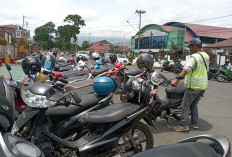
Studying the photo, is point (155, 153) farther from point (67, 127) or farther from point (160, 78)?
point (160, 78)

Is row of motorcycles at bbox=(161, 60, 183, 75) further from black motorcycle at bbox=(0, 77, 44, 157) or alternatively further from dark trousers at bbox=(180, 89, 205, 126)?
black motorcycle at bbox=(0, 77, 44, 157)

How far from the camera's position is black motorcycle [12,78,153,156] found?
2.32 meters

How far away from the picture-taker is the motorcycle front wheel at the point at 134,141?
9.09 feet

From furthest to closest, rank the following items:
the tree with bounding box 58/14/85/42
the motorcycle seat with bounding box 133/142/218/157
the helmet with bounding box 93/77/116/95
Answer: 1. the tree with bounding box 58/14/85/42
2. the helmet with bounding box 93/77/116/95
3. the motorcycle seat with bounding box 133/142/218/157

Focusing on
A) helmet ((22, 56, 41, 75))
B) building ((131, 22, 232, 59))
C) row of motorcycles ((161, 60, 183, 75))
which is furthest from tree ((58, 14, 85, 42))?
helmet ((22, 56, 41, 75))

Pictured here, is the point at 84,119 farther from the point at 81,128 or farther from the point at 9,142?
the point at 9,142

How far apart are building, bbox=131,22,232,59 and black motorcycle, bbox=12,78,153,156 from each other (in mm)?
33646

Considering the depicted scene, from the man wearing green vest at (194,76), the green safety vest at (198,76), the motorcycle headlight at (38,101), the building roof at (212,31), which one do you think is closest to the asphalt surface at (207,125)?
the man wearing green vest at (194,76)

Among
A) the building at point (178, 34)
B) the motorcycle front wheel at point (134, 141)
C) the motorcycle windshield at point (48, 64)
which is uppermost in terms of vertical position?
the building at point (178, 34)

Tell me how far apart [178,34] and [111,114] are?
3800cm

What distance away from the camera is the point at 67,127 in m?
2.77

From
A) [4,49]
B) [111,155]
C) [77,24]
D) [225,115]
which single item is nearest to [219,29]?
[77,24]

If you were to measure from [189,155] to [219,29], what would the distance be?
159 feet

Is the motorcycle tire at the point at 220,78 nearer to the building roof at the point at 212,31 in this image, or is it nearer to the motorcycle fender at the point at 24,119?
the motorcycle fender at the point at 24,119
